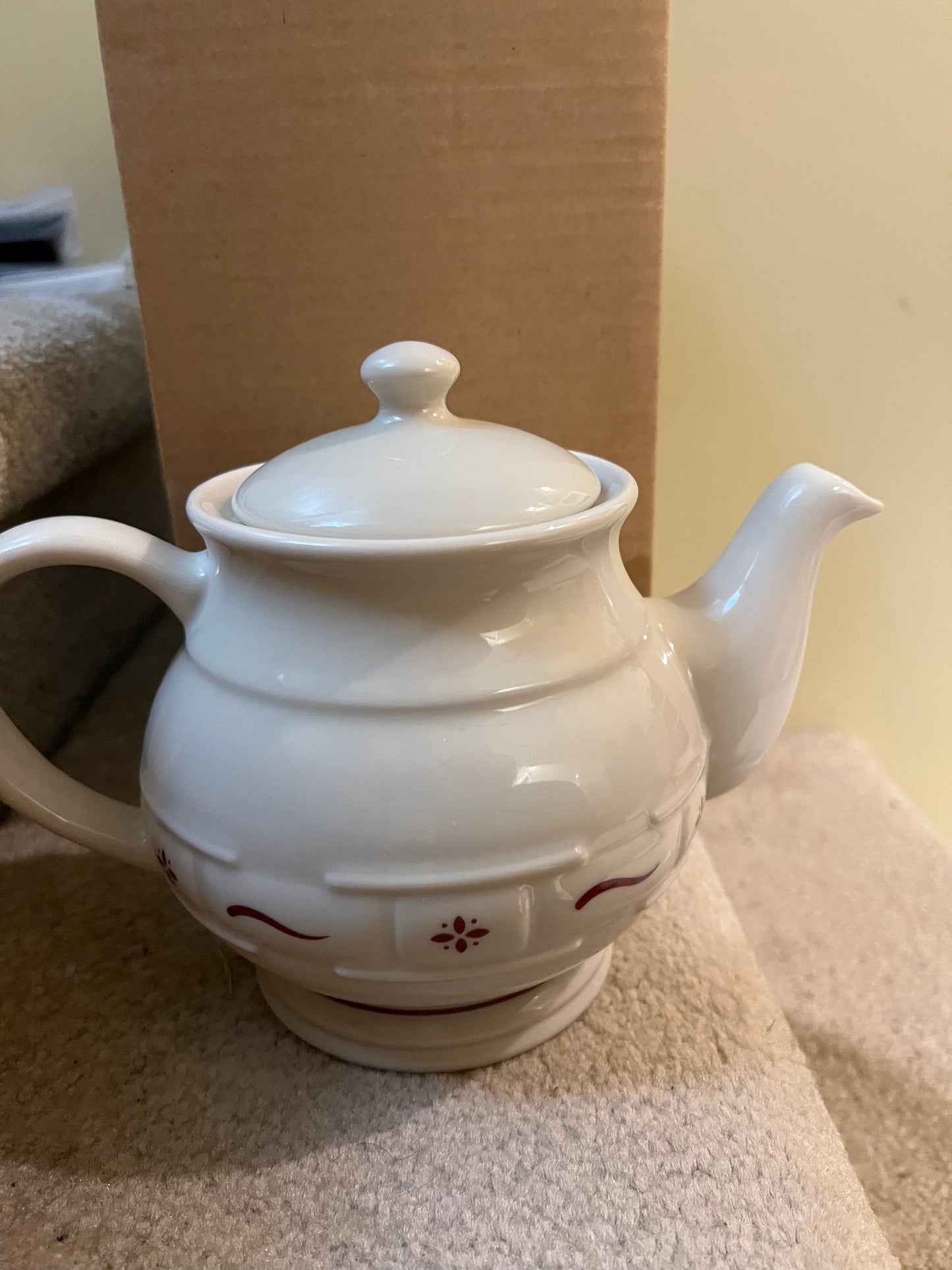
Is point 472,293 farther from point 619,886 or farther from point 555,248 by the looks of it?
point 619,886

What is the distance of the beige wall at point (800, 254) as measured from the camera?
0.82 m

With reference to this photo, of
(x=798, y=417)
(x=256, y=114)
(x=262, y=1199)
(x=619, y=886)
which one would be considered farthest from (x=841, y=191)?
(x=262, y=1199)

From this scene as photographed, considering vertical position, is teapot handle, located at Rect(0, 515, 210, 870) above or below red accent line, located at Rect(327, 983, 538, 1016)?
above

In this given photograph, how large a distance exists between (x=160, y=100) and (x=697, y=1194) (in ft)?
2.05

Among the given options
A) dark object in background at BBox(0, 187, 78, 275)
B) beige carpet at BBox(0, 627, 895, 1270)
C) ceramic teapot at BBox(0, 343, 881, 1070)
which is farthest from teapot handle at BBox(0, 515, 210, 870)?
dark object in background at BBox(0, 187, 78, 275)

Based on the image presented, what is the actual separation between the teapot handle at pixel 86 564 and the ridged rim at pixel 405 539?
0.12 ft

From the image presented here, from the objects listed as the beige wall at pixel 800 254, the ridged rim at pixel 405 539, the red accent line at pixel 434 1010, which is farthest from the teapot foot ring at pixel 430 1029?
the beige wall at pixel 800 254

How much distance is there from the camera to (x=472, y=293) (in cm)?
56

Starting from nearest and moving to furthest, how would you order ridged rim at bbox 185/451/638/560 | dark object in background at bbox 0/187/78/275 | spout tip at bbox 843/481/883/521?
ridged rim at bbox 185/451/638/560, spout tip at bbox 843/481/883/521, dark object in background at bbox 0/187/78/275

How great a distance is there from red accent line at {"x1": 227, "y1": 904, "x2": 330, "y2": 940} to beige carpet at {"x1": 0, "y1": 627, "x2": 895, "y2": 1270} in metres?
0.12

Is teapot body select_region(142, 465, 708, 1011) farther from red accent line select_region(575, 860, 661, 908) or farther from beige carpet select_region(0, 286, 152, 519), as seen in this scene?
beige carpet select_region(0, 286, 152, 519)

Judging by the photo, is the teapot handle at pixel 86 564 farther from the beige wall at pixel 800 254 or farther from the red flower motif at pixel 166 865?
the beige wall at pixel 800 254

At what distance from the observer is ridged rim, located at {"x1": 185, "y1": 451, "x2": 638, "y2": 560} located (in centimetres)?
34

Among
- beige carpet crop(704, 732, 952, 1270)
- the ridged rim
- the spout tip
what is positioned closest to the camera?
the ridged rim
